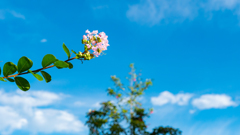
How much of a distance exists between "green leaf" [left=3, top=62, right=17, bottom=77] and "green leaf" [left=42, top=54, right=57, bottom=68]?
10cm

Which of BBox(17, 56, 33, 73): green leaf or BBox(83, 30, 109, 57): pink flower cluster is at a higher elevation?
BBox(83, 30, 109, 57): pink flower cluster

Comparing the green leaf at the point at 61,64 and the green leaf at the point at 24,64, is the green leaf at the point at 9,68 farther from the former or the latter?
the green leaf at the point at 61,64

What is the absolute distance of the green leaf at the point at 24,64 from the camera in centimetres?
80

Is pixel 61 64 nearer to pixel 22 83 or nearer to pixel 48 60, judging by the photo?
pixel 48 60

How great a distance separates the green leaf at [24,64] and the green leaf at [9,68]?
0.7 inches

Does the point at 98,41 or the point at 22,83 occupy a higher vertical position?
the point at 98,41

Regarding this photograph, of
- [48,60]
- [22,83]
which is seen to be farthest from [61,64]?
[22,83]

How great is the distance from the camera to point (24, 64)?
80 centimetres

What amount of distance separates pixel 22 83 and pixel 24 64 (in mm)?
93

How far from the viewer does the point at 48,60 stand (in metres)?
0.84

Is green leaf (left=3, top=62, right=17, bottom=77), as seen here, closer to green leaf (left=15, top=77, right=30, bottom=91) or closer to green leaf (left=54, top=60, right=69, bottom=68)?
green leaf (left=15, top=77, right=30, bottom=91)

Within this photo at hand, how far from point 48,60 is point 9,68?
0.14 m

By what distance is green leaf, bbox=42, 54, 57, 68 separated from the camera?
83 centimetres

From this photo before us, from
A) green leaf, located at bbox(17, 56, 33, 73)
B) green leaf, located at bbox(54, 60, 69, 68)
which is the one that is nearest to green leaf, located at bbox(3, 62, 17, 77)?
green leaf, located at bbox(17, 56, 33, 73)
